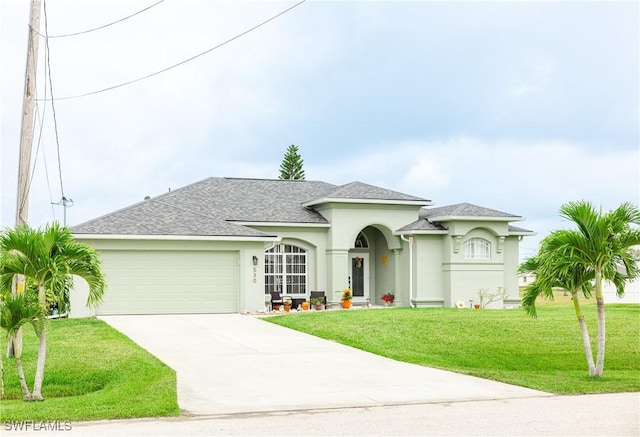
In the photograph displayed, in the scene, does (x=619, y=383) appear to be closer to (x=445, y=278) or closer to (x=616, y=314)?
(x=616, y=314)

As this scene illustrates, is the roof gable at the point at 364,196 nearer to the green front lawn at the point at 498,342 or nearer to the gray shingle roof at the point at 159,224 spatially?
the gray shingle roof at the point at 159,224

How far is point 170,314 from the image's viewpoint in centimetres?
2489

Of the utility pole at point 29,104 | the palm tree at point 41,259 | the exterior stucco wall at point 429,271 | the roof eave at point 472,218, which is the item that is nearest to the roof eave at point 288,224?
the exterior stucco wall at point 429,271

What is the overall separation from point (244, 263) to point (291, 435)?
16971mm

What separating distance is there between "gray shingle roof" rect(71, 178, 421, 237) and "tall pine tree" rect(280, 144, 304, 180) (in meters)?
23.2

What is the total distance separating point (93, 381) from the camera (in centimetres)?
1333


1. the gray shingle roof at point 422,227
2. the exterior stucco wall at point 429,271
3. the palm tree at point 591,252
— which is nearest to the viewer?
the palm tree at point 591,252

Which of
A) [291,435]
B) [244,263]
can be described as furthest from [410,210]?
[291,435]

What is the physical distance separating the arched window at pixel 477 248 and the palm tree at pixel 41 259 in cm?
1965

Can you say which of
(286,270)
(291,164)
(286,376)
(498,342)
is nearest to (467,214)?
(286,270)

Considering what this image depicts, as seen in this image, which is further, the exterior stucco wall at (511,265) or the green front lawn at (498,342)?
the exterior stucco wall at (511,265)

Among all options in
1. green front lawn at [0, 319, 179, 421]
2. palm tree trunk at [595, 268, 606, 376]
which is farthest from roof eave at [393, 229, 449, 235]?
palm tree trunk at [595, 268, 606, 376]

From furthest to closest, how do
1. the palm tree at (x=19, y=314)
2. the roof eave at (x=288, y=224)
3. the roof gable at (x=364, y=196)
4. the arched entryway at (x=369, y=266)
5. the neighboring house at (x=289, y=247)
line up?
the arched entryway at (x=369, y=266) < the roof gable at (x=364, y=196) < the roof eave at (x=288, y=224) < the neighboring house at (x=289, y=247) < the palm tree at (x=19, y=314)

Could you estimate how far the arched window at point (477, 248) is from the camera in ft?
96.2
